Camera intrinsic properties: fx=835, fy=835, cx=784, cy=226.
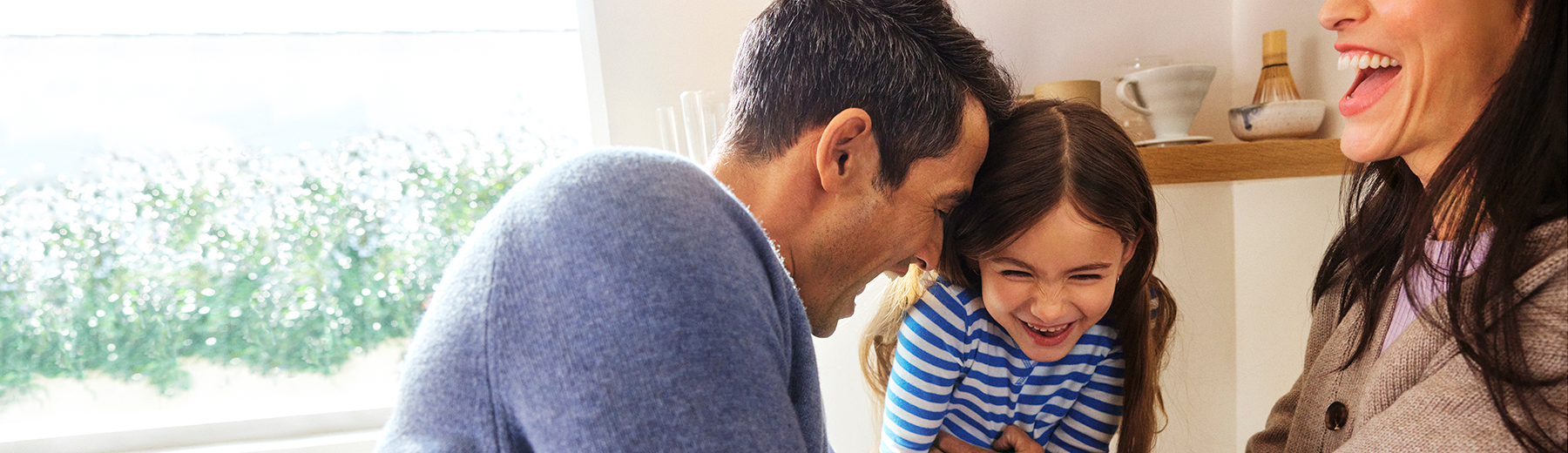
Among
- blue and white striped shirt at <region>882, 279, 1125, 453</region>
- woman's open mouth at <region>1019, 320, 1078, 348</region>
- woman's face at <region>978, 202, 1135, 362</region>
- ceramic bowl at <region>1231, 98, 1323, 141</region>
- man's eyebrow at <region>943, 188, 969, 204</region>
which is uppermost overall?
man's eyebrow at <region>943, 188, 969, 204</region>

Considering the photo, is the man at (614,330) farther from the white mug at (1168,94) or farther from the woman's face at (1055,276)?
the white mug at (1168,94)

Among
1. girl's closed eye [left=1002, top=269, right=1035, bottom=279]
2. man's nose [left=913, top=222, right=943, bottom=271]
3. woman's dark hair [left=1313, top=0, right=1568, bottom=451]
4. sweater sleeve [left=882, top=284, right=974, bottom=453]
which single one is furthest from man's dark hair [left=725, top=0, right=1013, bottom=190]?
woman's dark hair [left=1313, top=0, right=1568, bottom=451]

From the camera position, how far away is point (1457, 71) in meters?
0.84

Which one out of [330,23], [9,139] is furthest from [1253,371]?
[9,139]

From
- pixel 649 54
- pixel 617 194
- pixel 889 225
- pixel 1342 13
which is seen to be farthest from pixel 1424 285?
pixel 649 54

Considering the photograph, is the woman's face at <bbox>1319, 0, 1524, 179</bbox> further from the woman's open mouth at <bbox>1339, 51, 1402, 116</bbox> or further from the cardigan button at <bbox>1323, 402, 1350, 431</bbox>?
the cardigan button at <bbox>1323, 402, 1350, 431</bbox>

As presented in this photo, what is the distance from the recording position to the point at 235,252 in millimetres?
2084

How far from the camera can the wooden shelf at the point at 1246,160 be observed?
68.6 inches

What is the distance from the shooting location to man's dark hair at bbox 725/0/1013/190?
94 cm

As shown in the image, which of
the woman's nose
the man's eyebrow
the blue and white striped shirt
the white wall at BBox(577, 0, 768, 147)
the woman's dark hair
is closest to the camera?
the woman's dark hair

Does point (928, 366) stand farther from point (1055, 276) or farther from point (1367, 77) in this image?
point (1367, 77)

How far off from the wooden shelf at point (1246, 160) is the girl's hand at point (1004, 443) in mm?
699

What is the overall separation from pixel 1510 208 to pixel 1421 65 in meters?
0.18

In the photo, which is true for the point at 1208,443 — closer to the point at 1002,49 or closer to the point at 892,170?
the point at 1002,49
